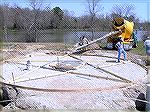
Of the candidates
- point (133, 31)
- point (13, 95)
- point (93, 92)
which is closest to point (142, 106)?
point (93, 92)

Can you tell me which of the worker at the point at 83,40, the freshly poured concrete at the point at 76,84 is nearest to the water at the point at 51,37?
the worker at the point at 83,40

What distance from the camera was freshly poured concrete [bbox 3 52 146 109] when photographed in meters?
4.62

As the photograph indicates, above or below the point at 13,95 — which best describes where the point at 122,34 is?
above

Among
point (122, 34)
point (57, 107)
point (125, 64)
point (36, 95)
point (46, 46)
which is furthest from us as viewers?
point (46, 46)

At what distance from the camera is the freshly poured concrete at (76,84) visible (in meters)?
4.62

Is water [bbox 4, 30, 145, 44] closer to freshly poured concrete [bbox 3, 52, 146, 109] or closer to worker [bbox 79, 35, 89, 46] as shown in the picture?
worker [bbox 79, 35, 89, 46]

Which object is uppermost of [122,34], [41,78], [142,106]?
[122,34]

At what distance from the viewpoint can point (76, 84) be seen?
5422 millimetres

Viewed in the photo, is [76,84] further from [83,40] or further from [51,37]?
[51,37]

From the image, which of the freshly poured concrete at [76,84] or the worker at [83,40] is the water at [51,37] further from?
the freshly poured concrete at [76,84]

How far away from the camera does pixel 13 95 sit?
514cm

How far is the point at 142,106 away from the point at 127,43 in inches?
198

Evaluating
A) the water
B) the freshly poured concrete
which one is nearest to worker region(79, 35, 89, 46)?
the water

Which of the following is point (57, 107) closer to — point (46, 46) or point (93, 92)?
point (93, 92)
